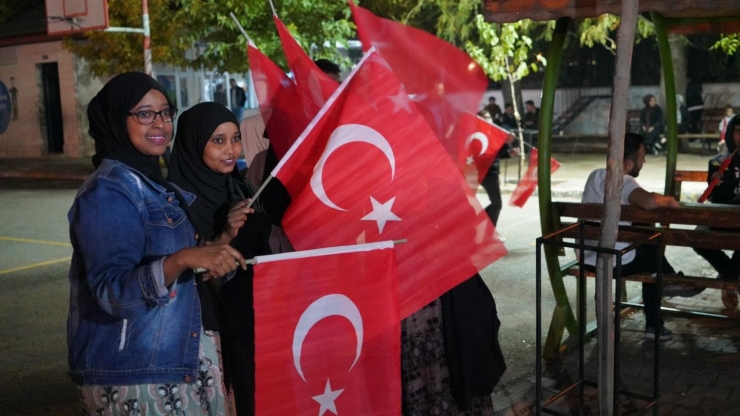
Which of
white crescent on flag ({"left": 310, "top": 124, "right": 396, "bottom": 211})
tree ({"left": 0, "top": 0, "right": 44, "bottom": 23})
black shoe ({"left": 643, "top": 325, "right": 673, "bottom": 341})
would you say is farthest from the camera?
tree ({"left": 0, "top": 0, "right": 44, "bottom": 23})

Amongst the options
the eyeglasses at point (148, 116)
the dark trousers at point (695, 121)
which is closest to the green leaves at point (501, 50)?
the dark trousers at point (695, 121)

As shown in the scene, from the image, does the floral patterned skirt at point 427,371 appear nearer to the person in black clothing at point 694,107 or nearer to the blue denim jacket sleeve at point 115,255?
the blue denim jacket sleeve at point 115,255

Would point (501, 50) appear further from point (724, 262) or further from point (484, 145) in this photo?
→ point (724, 262)

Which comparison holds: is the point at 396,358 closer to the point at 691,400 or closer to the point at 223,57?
the point at 691,400

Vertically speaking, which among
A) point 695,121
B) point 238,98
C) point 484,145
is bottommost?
point 695,121

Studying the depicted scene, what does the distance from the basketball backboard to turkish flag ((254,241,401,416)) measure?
14288mm

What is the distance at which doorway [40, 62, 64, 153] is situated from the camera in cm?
2602

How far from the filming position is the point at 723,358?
5.27m

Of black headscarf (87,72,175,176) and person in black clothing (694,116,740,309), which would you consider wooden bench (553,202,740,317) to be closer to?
person in black clothing (694,116,740,309)

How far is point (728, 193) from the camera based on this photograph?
667cm

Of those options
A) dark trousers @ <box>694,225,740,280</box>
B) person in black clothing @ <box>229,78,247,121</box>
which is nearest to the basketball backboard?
person in black clothing @ <box>229,78,247,121</box>

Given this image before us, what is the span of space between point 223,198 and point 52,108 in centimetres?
2543

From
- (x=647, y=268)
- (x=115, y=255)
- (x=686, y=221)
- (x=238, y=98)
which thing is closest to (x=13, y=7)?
(x=238, y=98)

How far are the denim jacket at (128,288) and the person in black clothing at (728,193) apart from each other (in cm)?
492
